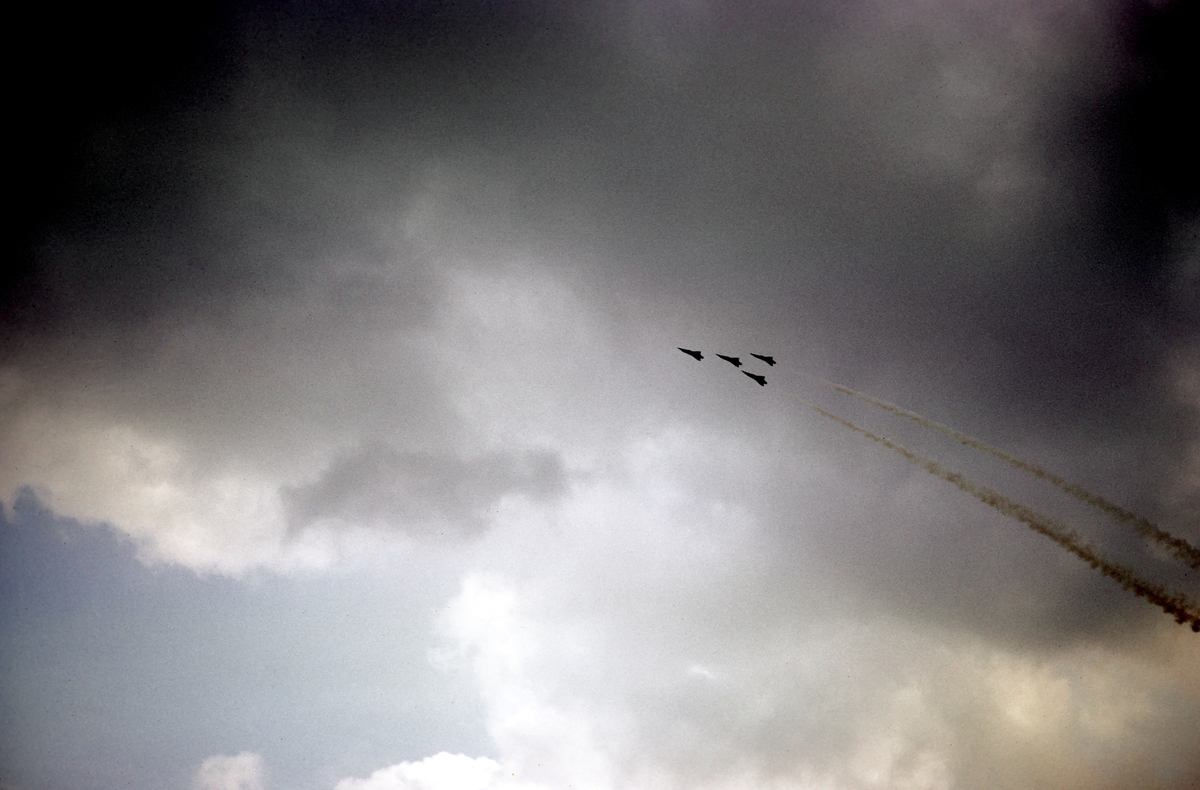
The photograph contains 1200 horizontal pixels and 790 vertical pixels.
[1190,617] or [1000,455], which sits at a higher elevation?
[1000,455]

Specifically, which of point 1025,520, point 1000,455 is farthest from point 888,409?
point 1025,520

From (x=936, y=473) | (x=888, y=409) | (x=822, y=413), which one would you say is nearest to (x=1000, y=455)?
(x=936, y=473)

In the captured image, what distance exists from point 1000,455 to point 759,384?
36149 millimetres

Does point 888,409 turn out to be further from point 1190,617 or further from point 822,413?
point 1190,617

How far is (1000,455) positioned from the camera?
9681cm

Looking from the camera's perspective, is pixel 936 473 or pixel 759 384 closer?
pixel 936 473

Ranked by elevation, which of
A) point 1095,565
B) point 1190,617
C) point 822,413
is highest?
point 822,413

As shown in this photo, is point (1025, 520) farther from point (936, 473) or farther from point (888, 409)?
point (888, 409)

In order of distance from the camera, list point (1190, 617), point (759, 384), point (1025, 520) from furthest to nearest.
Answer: point (759, 384) → point (1025, 520) → point (1190, 617)

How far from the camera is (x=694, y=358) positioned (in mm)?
116000

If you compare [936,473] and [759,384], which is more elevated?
[759,384]

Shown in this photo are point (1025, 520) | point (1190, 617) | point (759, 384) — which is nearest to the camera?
point (1190, 617)

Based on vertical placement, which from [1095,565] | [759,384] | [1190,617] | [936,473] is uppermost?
[759,384]

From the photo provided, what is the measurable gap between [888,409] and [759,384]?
2004cm
